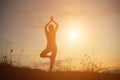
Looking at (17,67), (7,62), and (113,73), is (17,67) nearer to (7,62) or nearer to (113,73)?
(7,62)

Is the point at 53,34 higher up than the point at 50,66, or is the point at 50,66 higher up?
the point at 53,34

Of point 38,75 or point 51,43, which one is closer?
point 38,75

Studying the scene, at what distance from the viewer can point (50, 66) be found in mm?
8844

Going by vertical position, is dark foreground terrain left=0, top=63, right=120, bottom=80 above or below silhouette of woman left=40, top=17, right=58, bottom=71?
below

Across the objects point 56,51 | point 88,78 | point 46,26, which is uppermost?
point 46,26

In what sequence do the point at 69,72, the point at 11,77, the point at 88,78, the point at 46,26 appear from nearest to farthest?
the point at 11,77 < the point at 88,78 < the point at 69,72 < the point at 46,26

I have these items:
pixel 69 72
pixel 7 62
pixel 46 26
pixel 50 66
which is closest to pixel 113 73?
pixel 69 72

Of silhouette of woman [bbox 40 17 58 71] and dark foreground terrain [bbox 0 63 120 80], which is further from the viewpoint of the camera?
silhouette of woman [bbox 40 17 58 71]

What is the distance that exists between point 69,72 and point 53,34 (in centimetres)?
159

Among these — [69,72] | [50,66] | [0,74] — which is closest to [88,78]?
[69,72]

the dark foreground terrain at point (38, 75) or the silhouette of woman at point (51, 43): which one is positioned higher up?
the silhouette of woman at point (51, 43)

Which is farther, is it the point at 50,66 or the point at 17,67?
the point at 50,66

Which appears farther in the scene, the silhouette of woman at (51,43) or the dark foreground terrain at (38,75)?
the silhouette of woman at (51,43)

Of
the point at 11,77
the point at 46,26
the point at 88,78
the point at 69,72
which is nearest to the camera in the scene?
the point at 11,77
